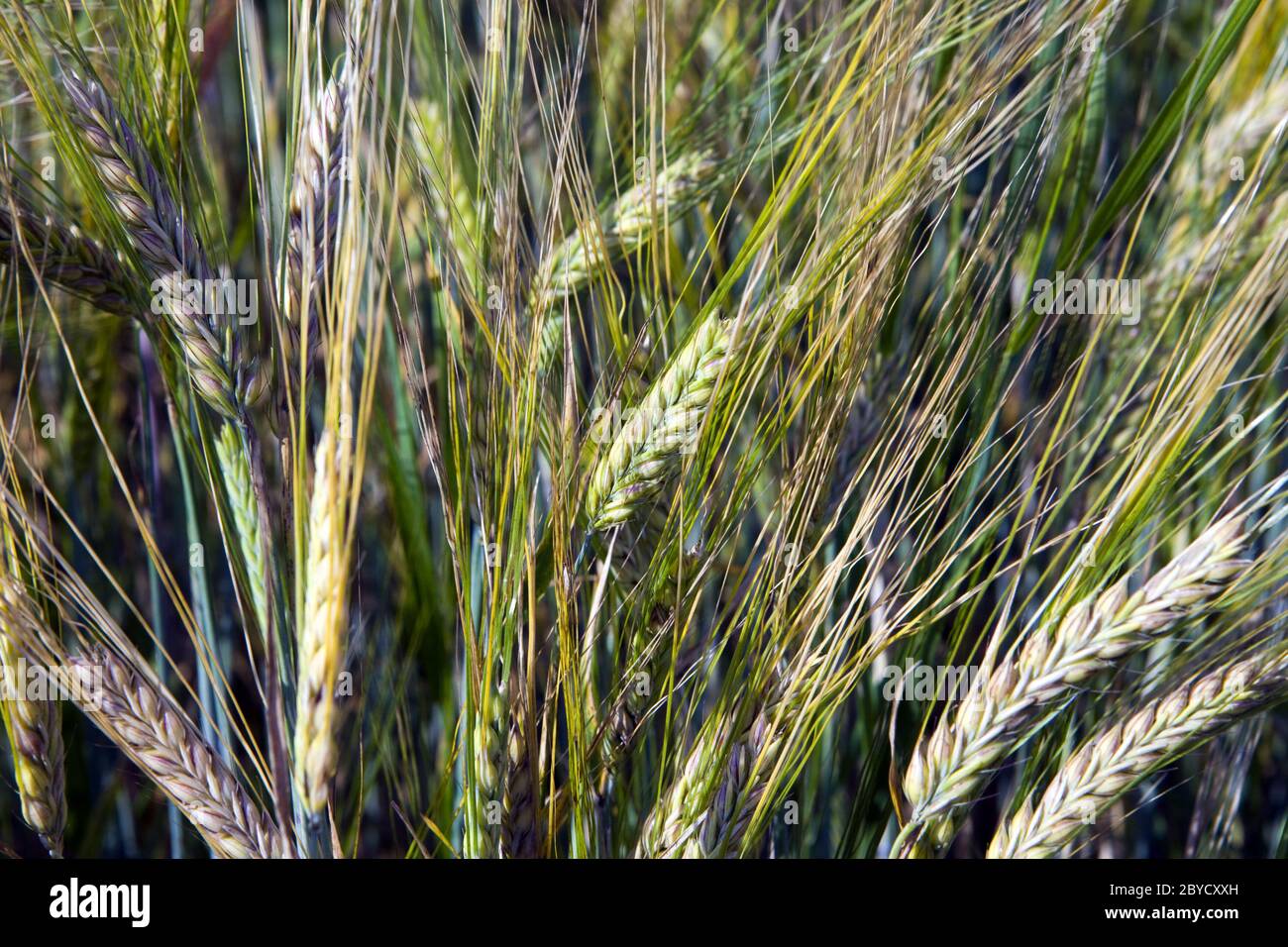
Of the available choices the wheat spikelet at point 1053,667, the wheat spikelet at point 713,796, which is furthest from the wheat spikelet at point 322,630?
the wheat spikelet at point 1053,667

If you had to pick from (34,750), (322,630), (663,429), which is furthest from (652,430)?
(34,750)

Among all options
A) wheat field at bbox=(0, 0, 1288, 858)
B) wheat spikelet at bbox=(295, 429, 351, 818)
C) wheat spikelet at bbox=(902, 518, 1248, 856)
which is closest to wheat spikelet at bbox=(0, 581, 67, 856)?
wheat field at bbox=(0, 0, 1288, 858)

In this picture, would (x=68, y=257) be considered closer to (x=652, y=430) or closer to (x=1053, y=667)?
(x=652, y=430)

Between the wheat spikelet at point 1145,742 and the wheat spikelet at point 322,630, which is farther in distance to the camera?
the wheat spikelet at point 1145,742

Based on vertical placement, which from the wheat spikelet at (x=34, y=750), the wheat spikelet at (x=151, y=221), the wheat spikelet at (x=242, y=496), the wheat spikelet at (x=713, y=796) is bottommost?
the wheat spikelet at (x=713, y=796)

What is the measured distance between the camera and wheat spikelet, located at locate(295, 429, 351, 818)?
39 centimetres

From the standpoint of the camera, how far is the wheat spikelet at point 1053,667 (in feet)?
1.62

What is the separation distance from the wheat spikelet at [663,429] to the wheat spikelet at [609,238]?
0.07 metres

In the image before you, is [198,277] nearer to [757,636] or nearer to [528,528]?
[528,528]

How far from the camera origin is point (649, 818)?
546 millimetres

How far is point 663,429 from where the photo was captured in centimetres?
49

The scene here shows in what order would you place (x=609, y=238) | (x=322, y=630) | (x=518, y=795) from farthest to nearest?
(x=609, y=238)
(x=518, y=795)
(x=322, y=630)

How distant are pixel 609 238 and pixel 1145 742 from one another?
1.68ft

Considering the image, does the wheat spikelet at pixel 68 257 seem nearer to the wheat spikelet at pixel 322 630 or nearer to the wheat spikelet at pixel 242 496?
the wheat spikelet at pixel 242 496
